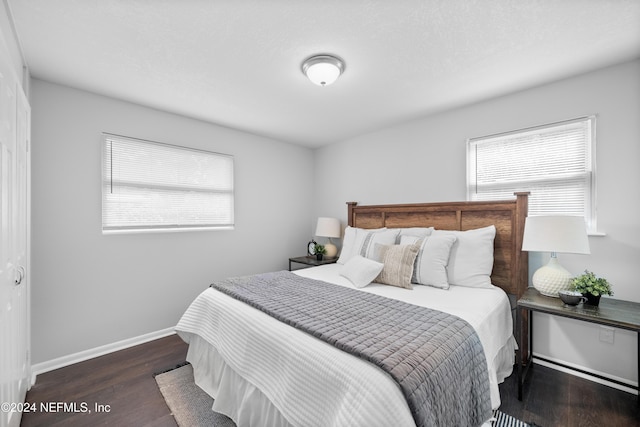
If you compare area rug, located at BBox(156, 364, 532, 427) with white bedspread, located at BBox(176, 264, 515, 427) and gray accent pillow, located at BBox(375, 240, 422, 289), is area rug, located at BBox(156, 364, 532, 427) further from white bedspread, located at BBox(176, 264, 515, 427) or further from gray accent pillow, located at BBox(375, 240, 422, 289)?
gray accent pillow, located at BBox(375, 240, 422, 289)

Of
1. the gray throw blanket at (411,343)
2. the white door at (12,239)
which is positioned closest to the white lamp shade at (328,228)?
the gray throw blanket at (411,343)

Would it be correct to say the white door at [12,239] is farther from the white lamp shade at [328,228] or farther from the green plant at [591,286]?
the green plant at [591,286]

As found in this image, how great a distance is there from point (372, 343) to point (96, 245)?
2730 mm

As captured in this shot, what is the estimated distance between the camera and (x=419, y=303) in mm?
1938

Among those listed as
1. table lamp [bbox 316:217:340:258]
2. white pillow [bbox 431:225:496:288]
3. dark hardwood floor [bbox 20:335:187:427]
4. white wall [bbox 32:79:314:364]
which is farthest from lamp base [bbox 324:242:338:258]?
dark hardwood floor [bbox 20:335:187:427]

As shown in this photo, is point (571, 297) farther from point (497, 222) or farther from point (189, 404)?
point (189, 404)

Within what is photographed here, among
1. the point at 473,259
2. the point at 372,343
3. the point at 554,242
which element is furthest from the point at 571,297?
the point at 372,343

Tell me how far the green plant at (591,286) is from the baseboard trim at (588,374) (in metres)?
0.72

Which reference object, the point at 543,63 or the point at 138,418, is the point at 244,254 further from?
the point at 543,63

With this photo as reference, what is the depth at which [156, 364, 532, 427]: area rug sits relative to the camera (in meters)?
1.76

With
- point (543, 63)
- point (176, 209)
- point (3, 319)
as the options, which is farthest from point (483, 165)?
point (3, 319)

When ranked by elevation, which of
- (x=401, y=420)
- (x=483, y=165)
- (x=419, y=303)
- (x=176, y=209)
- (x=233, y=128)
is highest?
(x=233, y=128)

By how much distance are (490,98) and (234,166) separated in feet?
9.85

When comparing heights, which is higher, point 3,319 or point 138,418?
point 3,319
